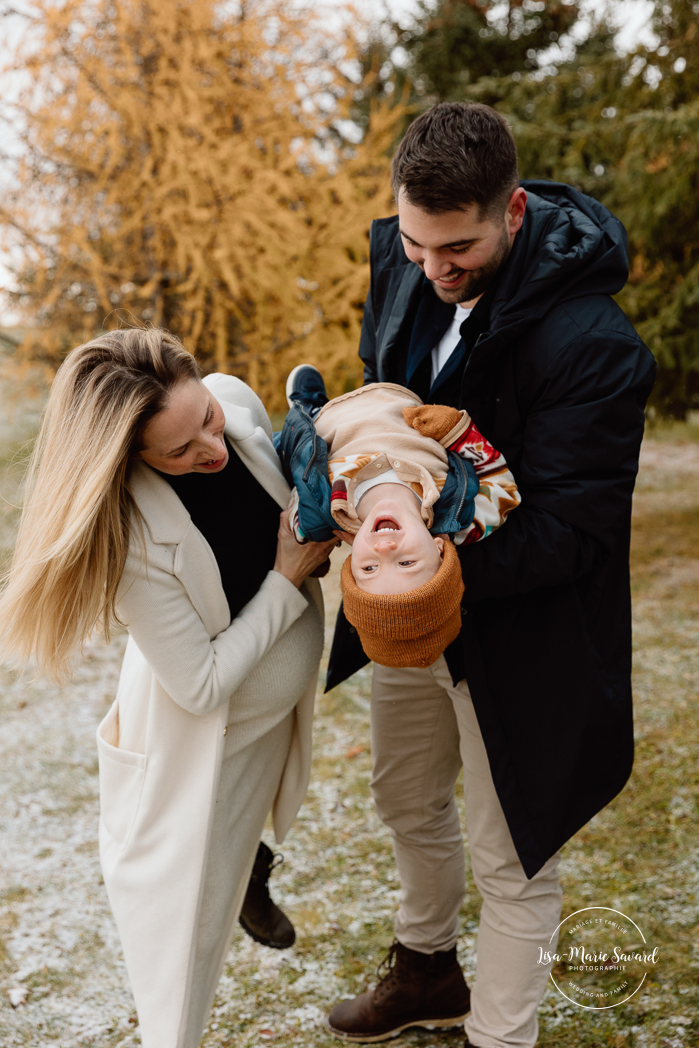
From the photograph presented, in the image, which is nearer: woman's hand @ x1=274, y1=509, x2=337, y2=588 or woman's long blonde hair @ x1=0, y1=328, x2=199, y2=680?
woman's long blonde hair @ x1=0, y1=328, x2=199, y2=680

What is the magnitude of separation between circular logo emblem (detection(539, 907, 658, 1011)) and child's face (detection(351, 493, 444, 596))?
1.47m

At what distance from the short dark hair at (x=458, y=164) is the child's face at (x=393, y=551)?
64cm

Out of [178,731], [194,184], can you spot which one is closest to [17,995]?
[178,731]

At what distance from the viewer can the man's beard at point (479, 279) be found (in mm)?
1746

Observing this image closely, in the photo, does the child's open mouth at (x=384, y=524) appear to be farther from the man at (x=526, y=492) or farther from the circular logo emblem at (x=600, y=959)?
the circular logo emblem at (x=600, y=959)

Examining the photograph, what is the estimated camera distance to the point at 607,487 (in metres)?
1.65

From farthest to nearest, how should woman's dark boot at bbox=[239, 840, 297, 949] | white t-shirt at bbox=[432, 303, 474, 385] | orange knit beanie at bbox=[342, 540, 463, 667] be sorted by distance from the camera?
woman's dark boot at bbox=[239, 840, 297, 949], white t-shirt at bbox=[432, 303, 474, 385], orange knit beanie at bbox=[342, 540, 463, 667]

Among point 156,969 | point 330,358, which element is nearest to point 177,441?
point 156,969

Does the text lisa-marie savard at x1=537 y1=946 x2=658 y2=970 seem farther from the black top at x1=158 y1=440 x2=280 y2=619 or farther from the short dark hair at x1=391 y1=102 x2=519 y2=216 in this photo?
the short dark hair at x1=391 y1=102 x2=519 y2=216

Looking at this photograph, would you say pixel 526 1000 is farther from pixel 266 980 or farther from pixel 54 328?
pixel 54 328

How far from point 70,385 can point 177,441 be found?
23 cm

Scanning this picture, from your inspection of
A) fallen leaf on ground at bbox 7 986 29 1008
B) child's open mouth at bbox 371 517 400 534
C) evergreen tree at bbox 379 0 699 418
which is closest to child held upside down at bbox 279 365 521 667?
child's open mouth at bbox 371 517 400 534

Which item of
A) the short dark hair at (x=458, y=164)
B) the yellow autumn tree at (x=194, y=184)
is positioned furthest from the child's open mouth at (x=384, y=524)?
the yellow autumn tree at (x=194, y=184)

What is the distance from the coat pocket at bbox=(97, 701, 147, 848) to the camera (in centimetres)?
184
